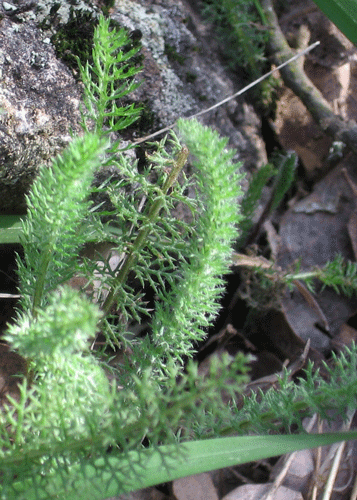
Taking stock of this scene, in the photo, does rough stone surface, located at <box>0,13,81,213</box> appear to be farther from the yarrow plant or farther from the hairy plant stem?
the hairy plant stem

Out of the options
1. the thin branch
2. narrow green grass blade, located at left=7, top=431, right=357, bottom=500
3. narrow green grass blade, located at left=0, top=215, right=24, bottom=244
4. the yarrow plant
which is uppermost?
the thin branch

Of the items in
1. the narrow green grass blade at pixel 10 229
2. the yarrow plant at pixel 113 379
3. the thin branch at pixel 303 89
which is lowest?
the yarrow plant at pixel 113 379

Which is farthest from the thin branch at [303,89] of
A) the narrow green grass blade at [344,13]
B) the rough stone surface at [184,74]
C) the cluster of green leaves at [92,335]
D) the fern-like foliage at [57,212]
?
the fern-like foliage at [57,212]

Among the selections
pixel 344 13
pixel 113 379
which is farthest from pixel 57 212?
pixel 344 13

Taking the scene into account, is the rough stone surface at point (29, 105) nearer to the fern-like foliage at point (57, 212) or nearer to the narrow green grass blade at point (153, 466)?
the fern-like foliage at point (57, 212)

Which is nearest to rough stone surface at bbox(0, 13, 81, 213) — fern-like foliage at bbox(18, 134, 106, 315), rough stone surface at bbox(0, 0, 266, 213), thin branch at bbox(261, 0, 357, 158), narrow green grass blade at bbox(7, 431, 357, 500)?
rough stone surface at bbox(0, 0, 266, 213)

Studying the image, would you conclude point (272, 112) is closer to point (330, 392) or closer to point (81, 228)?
point (81, 228)
